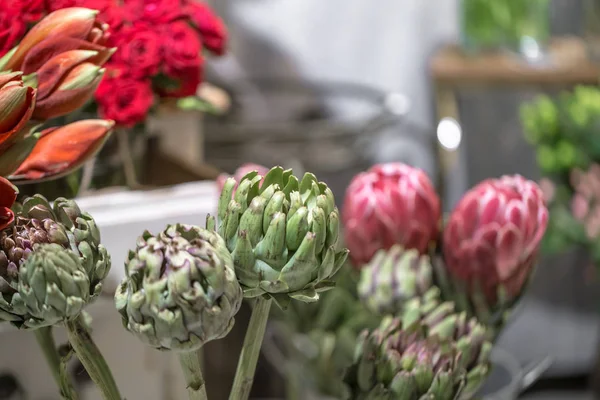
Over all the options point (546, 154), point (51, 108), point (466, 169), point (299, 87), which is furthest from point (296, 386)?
point (466, 169)

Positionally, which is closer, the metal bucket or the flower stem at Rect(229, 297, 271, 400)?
the flower stem at Rect(229, 297, 271, 400)

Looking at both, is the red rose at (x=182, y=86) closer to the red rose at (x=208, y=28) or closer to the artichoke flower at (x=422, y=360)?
the red rose at (x=208, y=28)

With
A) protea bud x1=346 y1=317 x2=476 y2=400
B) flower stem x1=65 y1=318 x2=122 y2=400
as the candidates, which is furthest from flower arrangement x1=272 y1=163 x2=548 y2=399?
flower stem x1=65 y1=318 x2=122 y2=400

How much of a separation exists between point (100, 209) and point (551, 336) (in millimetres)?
1141

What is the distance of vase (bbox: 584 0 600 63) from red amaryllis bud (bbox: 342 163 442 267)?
81cm

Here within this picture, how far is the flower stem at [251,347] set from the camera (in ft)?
0.87

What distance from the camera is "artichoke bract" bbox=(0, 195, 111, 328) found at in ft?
0.77

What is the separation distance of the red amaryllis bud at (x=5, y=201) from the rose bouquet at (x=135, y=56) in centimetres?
7

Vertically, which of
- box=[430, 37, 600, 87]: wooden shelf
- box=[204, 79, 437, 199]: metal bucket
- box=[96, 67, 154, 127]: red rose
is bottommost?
box=[204, 79, 437, 199]: metal bucket

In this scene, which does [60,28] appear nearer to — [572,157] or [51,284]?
[51,284]

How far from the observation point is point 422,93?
3.99 ft

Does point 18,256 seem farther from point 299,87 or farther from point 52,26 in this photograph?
point 299,87

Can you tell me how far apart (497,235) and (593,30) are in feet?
2.89

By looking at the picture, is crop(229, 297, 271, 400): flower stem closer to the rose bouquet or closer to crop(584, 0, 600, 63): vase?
the rose bouquet
